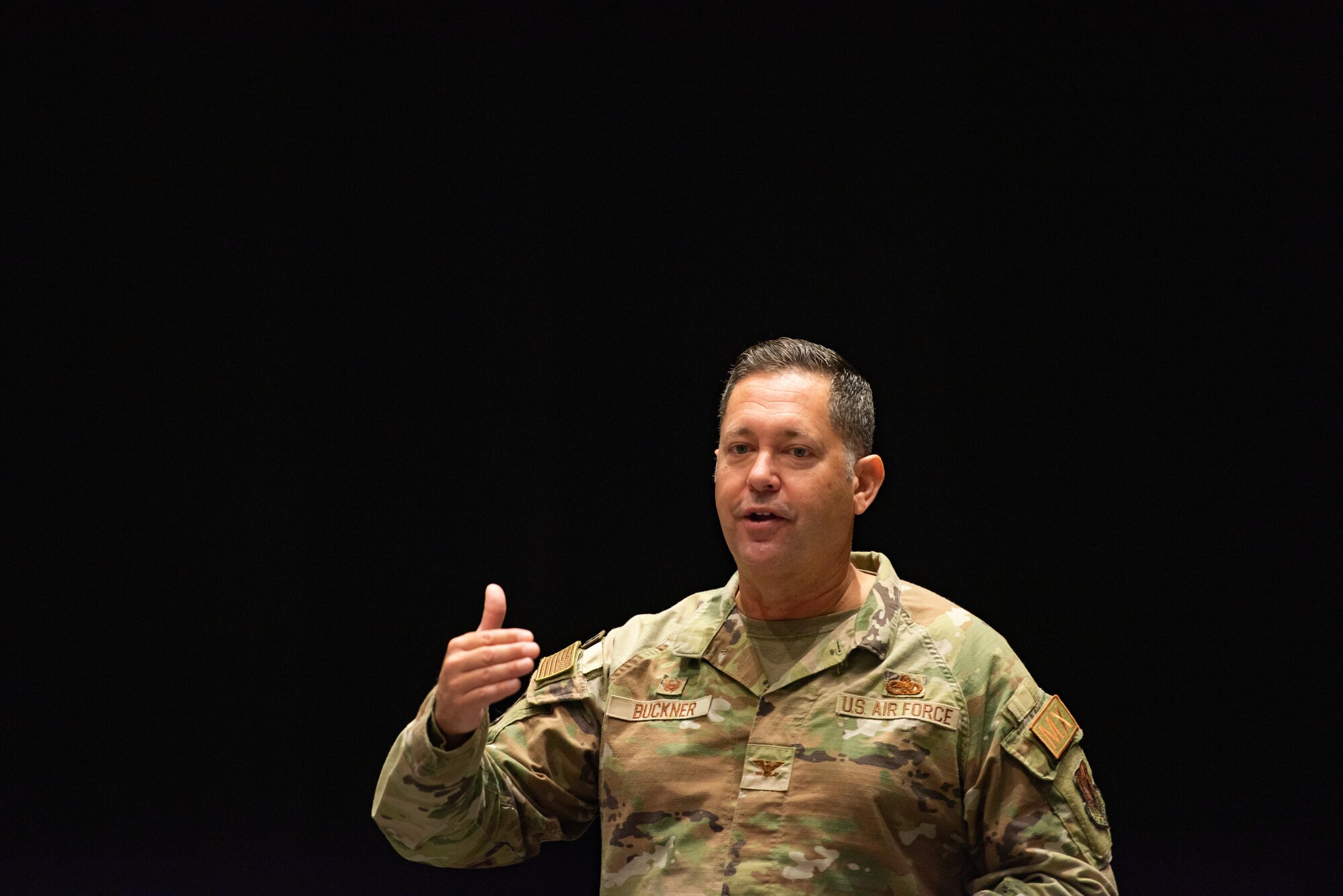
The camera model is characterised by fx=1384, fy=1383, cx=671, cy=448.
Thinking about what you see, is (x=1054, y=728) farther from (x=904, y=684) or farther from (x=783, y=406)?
(x=783, y=406)

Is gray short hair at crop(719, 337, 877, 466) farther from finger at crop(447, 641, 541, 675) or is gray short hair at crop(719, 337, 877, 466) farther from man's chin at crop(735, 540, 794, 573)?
finger at crop(447, 641, 541, 675)

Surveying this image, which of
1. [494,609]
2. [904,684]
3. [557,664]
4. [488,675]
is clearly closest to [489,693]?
[488,675]

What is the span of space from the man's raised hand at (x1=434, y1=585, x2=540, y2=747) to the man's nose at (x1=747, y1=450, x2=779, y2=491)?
48 cm

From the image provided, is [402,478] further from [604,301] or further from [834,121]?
[834,121]

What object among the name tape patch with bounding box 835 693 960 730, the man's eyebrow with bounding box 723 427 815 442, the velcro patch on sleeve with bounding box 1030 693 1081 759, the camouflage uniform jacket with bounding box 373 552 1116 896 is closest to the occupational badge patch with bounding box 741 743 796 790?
the camouflage uniform jacket with bounding box 373 552 1116 896

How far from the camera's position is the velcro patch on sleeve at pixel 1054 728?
2156 millimetres

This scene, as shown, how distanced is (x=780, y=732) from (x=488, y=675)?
519 mm

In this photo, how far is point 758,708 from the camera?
7.59 ft

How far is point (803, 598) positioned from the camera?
2.41 meters

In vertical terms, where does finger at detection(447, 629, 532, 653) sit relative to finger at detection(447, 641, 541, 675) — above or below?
above

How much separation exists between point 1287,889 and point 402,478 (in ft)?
7.84

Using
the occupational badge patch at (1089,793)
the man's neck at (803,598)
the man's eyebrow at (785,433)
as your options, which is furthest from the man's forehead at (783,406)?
the occupational badge patch at (1089,793)

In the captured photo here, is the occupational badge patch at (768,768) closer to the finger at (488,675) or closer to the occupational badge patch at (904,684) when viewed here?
the occupational badge patch at (904,684)

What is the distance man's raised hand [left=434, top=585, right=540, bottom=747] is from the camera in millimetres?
2055
